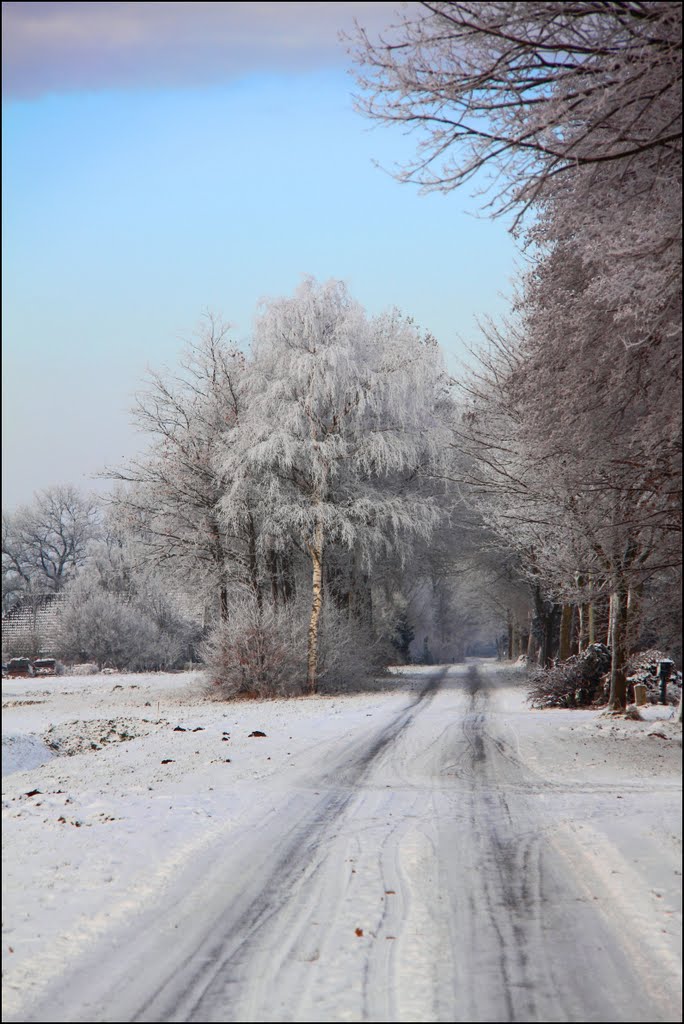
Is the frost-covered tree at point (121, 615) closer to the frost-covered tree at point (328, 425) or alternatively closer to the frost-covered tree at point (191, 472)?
the frost-covered tree at point (191, 472)

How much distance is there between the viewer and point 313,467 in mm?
22438

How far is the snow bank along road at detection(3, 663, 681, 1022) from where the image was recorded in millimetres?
2771

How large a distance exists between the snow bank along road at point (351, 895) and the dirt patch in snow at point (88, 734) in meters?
0.11

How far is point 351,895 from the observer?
418 centimetres

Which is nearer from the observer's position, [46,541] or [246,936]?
[246,936]

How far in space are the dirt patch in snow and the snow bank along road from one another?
0.11 meters

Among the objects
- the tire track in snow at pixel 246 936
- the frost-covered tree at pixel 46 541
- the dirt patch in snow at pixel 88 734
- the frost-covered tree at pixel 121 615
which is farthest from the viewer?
the frost-covered tree at pixel 121 615

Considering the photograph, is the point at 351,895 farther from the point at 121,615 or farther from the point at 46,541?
the point at 121,615

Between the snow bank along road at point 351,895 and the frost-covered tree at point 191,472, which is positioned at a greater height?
the frost-covered tree at point 191,472

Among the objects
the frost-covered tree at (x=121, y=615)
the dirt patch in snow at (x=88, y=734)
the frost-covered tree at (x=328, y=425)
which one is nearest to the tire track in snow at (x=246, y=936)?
the dirt patch in snow at (x=88, y=734)

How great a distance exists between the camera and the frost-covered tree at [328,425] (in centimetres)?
2231

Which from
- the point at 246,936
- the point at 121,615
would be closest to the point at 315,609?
the point at 121,615

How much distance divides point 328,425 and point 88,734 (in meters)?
17.2

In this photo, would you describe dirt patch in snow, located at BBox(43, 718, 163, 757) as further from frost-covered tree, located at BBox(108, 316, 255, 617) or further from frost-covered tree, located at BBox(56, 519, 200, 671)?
frost-covered tree, located at BBox(108, 316, 255, 617)
